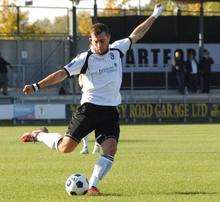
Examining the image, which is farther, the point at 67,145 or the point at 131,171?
the point at 131,171

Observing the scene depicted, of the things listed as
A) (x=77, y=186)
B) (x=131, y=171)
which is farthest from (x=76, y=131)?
(x=131, y=171)

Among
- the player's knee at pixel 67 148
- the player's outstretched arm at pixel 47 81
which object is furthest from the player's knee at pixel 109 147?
the player's outstretched arm at pixel 47 81

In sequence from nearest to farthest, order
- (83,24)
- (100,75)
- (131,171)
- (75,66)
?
(75,66)
(100,75)
(131,171)
(83,24)

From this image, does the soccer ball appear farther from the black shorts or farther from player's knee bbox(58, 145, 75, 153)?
the black shorts

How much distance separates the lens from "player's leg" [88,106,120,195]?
12250 mm

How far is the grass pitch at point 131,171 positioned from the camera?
12.1 m

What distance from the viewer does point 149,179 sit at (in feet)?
46.6

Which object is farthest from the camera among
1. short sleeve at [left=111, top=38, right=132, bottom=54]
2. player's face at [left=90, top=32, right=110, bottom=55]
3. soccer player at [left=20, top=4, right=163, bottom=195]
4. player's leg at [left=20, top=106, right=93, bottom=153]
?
short sleeve at [left=111, top=38, right=132, bottom=54]

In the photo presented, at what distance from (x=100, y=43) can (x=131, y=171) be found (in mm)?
4032

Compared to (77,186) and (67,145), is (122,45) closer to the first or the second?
A: (67,145)

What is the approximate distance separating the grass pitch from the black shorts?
82 centimetres

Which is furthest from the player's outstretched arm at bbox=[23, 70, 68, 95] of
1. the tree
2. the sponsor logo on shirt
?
the tree

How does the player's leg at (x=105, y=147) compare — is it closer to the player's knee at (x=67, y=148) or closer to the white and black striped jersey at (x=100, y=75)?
the white and black striped jersey at (x=100, y=75)

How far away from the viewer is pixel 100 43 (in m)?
12.2
